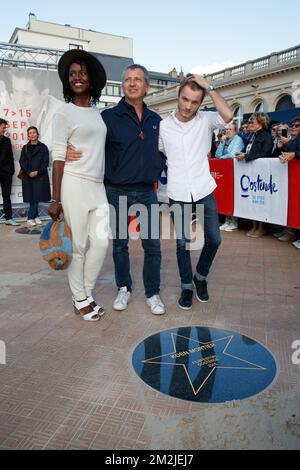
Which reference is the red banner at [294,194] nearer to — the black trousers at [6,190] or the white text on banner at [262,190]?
the white text on banner at [262,190]

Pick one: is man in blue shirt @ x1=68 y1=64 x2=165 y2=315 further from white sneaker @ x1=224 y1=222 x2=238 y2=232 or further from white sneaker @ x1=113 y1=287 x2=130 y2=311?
white sneaker @ x1=224 y1=222 x2=238 y2=232

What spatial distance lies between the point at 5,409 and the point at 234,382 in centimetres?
140

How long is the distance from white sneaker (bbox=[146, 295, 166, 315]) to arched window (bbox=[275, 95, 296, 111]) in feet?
92.9

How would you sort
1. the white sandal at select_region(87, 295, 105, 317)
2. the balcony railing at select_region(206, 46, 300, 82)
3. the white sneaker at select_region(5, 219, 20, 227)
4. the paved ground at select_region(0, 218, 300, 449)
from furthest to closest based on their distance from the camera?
the balcony railing at select_region(206, 46, 300, 82) < the white sneaker at select_region(5, 219, 20, 227) < the white sandal at select_region(87, 295, 105, 317) < the paved ground at select_region(0, 218, 300, 449)

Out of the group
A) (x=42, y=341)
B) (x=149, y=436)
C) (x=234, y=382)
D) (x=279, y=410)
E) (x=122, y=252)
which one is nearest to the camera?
(x=149, y=436)

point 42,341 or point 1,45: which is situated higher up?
point 1,45

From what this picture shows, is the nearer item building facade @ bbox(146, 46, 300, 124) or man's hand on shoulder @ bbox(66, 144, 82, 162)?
man's hand on shoulder @ bbox(66, 144, 82, 162)

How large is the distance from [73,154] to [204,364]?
6.16 feet

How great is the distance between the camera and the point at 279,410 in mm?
2176

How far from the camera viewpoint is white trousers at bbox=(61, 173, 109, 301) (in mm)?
3137

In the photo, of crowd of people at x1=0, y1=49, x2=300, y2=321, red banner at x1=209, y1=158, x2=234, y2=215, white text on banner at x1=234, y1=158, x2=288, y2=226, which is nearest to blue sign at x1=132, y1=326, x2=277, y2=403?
crowd of people at x1=0, y1=49, x2=300, y2=321

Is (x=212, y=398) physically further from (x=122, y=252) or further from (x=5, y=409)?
(x=122, y=252)
